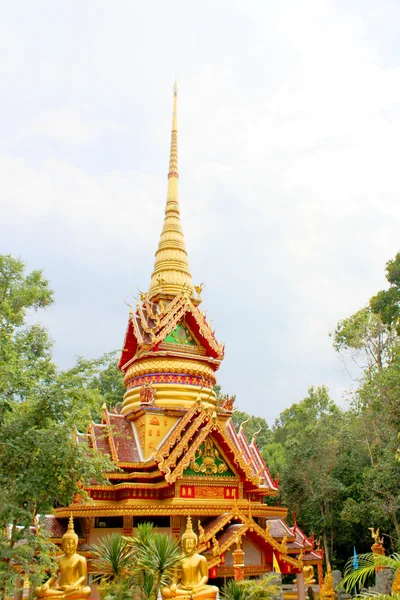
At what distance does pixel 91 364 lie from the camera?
33.6ft

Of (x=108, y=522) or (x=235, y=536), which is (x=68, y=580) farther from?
(x=108, y=522)

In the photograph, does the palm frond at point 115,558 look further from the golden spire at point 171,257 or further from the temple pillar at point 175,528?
the golden spire at point 171,257

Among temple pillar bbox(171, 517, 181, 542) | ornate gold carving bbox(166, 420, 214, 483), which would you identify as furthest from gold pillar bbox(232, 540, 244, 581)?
ornate gold carving bbox(166, 420, 214, 483)

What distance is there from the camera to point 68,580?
9.06 metres

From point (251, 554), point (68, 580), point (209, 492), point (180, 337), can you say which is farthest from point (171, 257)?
point (68, 580)

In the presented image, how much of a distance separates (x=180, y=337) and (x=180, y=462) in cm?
538

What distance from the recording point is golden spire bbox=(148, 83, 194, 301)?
2028 centimetres

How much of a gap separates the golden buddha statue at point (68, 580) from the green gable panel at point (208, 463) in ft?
20.5

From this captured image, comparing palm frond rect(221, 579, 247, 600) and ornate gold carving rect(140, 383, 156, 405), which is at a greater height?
ornate gold carving rect(140, 383, 156, 405)

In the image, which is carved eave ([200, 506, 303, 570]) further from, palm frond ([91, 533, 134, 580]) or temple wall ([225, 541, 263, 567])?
palm frond ([91, 533, 134, 580])

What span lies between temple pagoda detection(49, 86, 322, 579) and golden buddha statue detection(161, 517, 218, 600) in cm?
451

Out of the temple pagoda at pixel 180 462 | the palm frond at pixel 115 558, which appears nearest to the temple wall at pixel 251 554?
the temple pagoda at pixel 180 462

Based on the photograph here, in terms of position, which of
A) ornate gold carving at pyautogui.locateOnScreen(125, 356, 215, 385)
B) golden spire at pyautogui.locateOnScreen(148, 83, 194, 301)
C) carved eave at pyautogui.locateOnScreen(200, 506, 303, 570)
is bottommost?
carved eave at pyautogui.locateOnScreen(200, 506, 303, 570)

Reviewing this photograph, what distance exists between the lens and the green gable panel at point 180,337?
1909 cm
